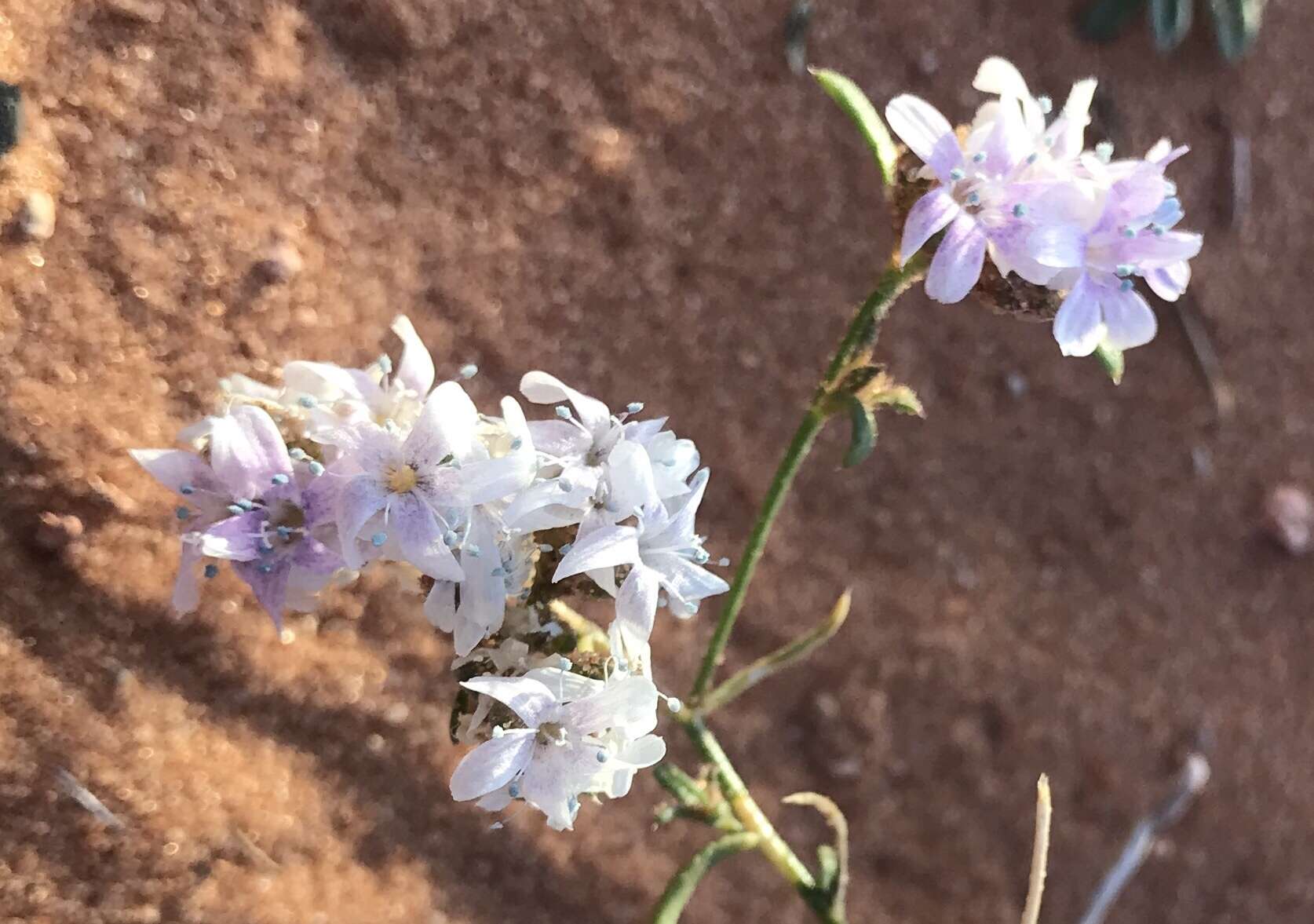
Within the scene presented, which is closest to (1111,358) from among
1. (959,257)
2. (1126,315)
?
(1126,315)

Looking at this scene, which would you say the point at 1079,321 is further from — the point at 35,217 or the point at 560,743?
the point at 35,217

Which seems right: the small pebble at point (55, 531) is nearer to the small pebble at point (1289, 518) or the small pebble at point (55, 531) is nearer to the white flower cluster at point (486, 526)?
the white flower cluster at point (486, 526)

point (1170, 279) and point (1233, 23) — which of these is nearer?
point (1170, 279)

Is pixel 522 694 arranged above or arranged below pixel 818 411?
below

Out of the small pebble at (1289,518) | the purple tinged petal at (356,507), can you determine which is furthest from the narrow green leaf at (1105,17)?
the purple tinged petal at (356,507)

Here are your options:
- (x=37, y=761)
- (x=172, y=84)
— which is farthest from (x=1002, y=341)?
(x=37, y=761)

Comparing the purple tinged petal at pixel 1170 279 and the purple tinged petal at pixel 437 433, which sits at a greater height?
the purple tinged petal at pixel 1170 279

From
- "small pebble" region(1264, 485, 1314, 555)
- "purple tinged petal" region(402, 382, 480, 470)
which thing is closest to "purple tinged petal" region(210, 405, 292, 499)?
"purple tinged petal" region(402, 382, 480, 470)

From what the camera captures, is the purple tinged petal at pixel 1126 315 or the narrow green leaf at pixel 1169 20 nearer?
the purple tinged petal at pixel 1126 315
